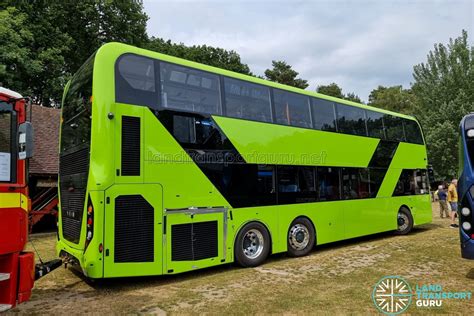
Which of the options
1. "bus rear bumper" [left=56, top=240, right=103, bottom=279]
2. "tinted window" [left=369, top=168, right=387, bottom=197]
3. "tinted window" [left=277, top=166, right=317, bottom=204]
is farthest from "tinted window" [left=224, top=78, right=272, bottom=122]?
"tinted window" [left=369, top=168, right=387, bottom=197]

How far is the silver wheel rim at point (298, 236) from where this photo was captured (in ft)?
Result: 29.6

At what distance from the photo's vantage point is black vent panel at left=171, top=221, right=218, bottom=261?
6758mm

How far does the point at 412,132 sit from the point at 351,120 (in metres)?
3.98

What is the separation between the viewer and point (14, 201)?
4527 millimetres

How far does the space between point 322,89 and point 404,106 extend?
36.8 feet

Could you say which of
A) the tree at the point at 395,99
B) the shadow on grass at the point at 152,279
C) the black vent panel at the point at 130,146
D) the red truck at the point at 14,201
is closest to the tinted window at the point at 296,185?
Result: the shadow on grass at the point at 152,279

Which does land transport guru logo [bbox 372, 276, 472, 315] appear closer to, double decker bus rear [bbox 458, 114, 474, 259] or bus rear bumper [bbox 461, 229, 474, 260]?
bus rear bumper [bbox 461, 229, 474, 260]

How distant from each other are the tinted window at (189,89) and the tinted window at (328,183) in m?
3.73

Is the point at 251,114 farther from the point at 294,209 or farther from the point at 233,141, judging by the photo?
the point at 294,209

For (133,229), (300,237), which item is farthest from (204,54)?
(133,229)

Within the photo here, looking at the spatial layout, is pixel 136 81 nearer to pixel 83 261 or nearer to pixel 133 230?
pixel 133 230

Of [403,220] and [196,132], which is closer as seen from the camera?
[196,132]

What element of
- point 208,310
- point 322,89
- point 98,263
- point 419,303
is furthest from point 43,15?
point 322,89

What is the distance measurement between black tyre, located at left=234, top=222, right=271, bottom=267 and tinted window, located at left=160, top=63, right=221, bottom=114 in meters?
2.69
